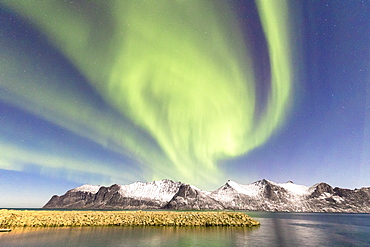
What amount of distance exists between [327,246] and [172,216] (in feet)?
123

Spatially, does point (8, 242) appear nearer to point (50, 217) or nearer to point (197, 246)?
point (50, 217)

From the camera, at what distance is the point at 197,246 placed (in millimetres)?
30031

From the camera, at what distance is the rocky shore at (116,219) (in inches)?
1939


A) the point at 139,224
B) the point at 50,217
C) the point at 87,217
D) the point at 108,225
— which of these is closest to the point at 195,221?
the point at 139,224

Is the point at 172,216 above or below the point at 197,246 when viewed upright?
above

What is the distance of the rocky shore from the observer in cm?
4925

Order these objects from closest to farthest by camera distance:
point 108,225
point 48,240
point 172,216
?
point 48,240 → point 108,225 → point 172,216

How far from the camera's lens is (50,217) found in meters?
51.4

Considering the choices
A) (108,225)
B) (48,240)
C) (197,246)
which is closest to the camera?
(197,246)

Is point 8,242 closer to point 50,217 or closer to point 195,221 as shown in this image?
point 50,217

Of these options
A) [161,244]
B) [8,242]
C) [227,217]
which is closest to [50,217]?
[8,242]

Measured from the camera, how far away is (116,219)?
2112 inches

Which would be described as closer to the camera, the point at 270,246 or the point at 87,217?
the point at 270,246

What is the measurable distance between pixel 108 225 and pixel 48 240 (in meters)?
20.1
